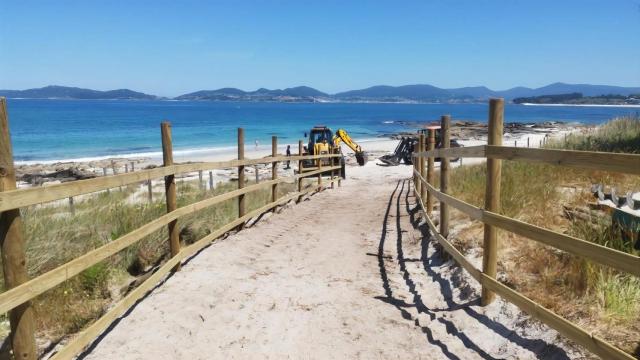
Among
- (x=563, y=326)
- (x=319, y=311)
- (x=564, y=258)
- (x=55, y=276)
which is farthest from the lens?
(x=319, y=311)

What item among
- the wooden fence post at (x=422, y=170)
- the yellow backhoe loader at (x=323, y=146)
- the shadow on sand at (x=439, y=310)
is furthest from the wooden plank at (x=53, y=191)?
the yellow backhoe loader at (x=323, y=146)

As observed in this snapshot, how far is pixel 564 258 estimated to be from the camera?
4.48 metres

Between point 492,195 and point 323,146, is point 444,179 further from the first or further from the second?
point 323,146

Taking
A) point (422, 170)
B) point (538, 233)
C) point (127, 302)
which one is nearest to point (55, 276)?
point (127, 302)

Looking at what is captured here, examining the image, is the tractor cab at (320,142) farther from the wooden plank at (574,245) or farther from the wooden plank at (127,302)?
the wooden plank at (574,245)

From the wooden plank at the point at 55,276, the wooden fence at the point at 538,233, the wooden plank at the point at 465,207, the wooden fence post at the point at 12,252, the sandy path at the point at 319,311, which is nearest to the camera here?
the wooden fence at the point at 538,233

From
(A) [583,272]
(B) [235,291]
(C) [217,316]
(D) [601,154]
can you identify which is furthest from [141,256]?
(D) [601,154]

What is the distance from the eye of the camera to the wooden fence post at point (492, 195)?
441 centimetres

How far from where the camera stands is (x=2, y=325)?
167 inches

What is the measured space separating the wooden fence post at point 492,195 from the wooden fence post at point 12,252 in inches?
130

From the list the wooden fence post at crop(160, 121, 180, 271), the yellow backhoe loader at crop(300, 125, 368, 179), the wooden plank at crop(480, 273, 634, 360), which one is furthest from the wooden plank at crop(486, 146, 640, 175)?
the yellow backhoe loader at crop(300, 125, 368, 179)

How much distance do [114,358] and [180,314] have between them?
835 millimetres

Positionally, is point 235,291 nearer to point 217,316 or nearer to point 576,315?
point 217,316

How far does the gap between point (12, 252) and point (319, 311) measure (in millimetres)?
2551
